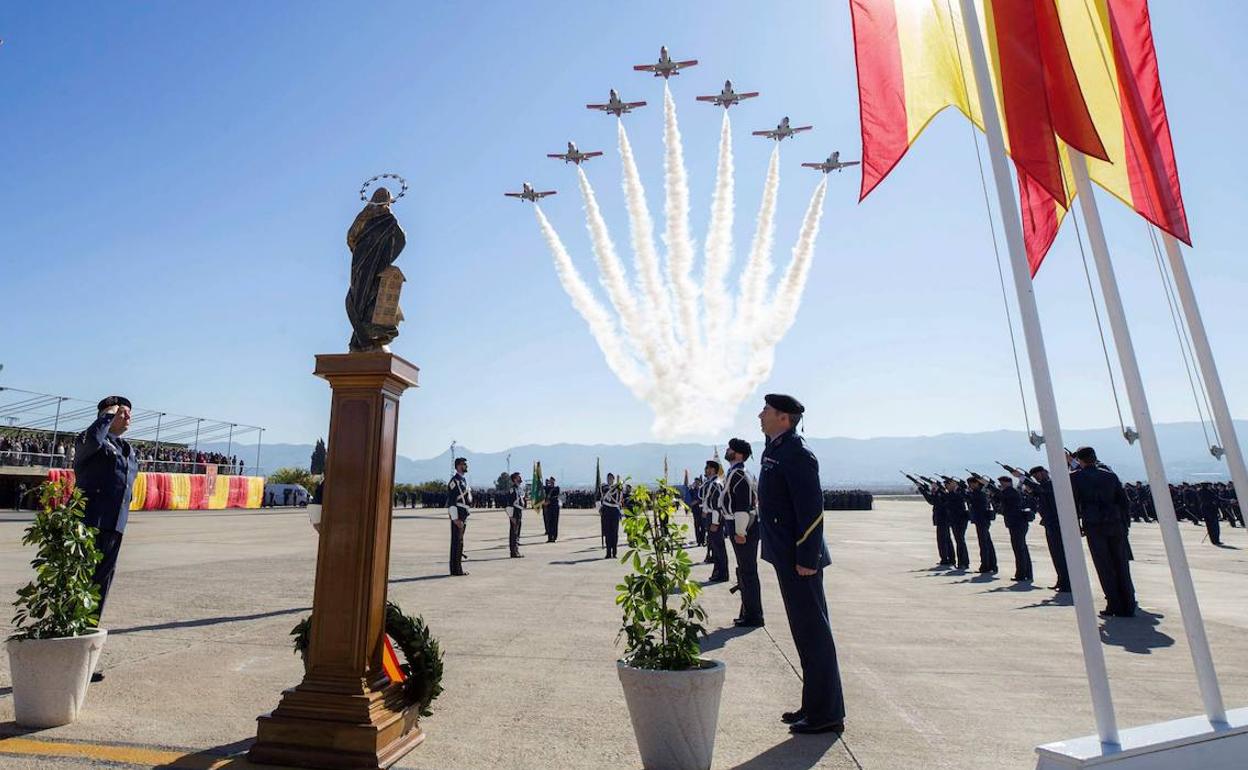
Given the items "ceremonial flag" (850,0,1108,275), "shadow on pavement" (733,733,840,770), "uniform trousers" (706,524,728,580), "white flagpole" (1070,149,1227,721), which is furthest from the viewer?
"uniform trousers" (706,524,728,580)

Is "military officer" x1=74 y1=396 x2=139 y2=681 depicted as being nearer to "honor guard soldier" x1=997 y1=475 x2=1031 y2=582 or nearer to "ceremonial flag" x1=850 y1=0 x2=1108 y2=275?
"ceremonial flag" x1=850 y1=0 x2=1108 y2=275

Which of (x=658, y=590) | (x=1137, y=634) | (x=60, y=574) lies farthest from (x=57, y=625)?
(x=1137, y=634)

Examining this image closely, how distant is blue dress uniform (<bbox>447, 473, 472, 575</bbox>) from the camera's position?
11961 millimetres

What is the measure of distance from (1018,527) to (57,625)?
13.8 m

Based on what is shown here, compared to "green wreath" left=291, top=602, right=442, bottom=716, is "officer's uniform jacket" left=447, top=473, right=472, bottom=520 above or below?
above

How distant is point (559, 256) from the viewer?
120 ft

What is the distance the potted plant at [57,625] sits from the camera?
4125 millimetres

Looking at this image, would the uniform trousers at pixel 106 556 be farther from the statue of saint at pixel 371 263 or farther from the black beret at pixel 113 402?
the statue of saint at pixel 371 263

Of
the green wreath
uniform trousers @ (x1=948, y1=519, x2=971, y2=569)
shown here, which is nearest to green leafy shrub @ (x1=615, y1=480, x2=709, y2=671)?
the green wreath

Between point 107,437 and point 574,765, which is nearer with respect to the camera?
point 574,765

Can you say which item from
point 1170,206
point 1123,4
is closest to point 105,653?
point 1170,206

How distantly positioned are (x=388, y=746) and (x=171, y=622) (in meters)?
5.09

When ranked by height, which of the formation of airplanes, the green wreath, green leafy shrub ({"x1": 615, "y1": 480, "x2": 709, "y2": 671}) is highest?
the formation of airplanes

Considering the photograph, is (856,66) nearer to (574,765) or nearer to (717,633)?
(574,765)
